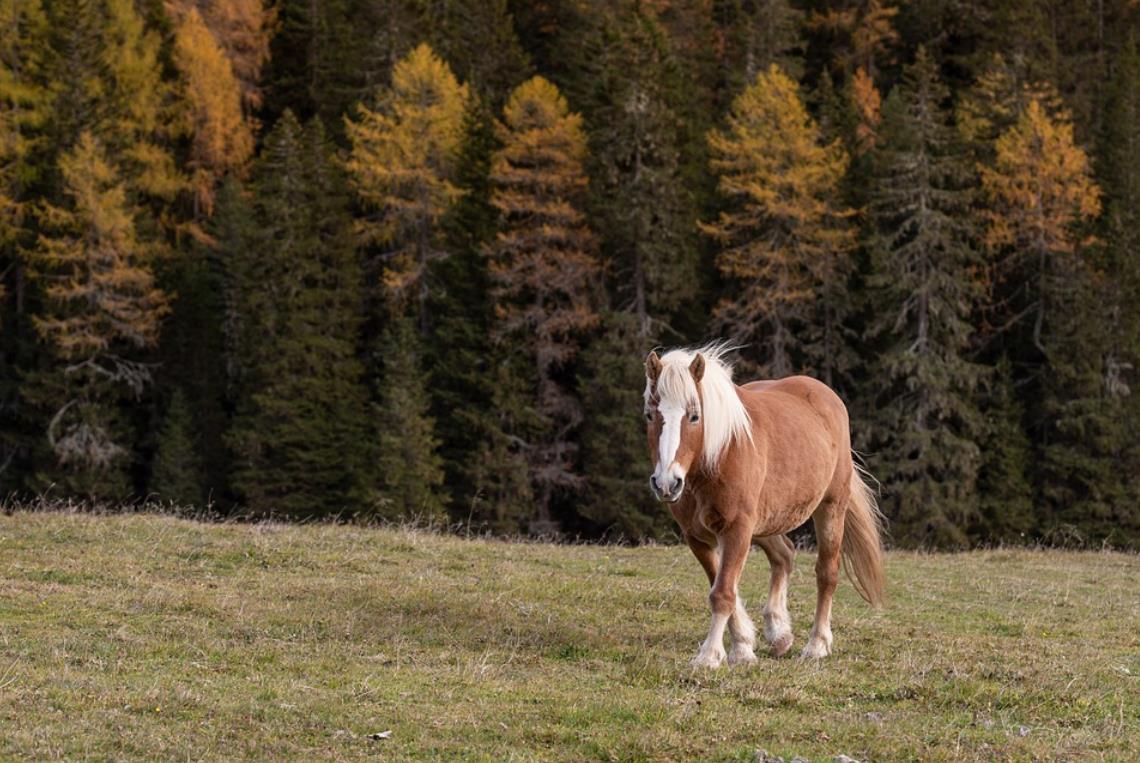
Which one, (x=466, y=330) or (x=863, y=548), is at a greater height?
(x=466, y=330)

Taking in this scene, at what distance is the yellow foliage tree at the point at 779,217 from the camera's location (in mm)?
45875

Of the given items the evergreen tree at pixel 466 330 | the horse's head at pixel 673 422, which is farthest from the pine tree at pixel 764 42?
the horse's head at pixel 673 422

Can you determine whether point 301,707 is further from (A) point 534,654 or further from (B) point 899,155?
(B) point 899,155

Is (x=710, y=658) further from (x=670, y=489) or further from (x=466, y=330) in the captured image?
(x=466, y=330)

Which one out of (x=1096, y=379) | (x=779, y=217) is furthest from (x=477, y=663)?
(x=1096, y=379)

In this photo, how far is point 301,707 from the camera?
25.6 feet

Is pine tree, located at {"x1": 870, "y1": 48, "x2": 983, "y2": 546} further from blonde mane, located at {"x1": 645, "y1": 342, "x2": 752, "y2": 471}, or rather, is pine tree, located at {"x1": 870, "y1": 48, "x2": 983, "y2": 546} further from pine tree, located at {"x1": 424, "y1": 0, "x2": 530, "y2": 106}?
blonde mane, located at {"x1": 645, "y1": 342, "x2": 752, "y2": 471}

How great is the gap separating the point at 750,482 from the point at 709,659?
1.32 meters

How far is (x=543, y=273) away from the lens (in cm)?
4800

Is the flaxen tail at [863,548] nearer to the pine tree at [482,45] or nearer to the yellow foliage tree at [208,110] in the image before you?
the yellow foliage tree at [208,110]

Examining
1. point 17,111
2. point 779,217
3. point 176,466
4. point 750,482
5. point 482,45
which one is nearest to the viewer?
point 750,482

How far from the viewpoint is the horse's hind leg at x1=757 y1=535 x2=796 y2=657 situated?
10.2m

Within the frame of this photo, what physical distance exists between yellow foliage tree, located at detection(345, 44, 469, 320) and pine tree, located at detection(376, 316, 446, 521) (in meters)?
5.02

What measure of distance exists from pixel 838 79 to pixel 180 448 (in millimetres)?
38708
